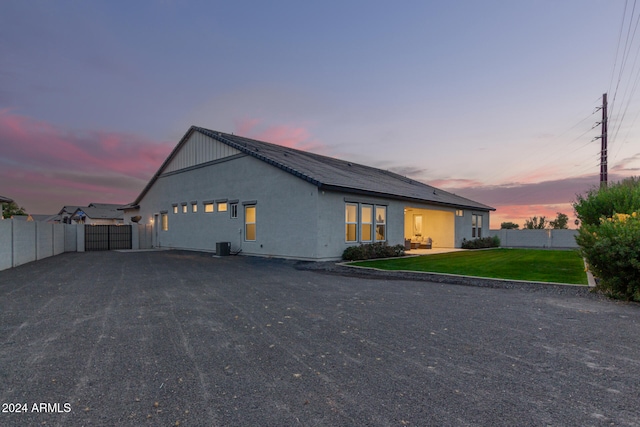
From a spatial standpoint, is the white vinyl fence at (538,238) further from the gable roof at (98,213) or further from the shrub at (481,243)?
the gable roof at (98,213)

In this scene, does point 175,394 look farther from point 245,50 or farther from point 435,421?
point 245,50

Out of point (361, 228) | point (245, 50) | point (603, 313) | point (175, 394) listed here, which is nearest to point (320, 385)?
point (175, 394)

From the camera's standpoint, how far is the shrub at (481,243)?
23.7 m

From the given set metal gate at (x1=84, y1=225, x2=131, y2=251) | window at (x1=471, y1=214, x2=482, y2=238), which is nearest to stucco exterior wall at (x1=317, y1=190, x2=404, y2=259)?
window at (x1=471, y1=214, x2=482, y2=238)

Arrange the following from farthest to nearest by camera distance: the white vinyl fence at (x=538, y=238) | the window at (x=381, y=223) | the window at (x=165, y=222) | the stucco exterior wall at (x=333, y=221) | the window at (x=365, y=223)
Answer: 1. the white vinyl fence at (x=538, y=238)
2. the window at (x=165, y=222)
3. the window at (x=381, y=223)
4. the window at (x=365, y=223)
5. the stucco exterior wall at (x=333, y=221)

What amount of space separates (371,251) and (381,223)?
2322 millimetres

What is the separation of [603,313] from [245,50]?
16919 millimetres

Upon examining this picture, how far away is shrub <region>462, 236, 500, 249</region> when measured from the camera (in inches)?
932

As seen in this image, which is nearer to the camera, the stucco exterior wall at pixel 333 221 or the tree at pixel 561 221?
the stucco exterior wall at pixel 333 221

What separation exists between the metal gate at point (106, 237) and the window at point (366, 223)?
18.9 metres

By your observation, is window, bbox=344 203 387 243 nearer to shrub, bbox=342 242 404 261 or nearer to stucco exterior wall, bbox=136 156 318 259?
shrub, bbox=342 242 404 261

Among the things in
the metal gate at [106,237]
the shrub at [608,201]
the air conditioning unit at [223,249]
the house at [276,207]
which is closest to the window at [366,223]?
the house at [276,207]

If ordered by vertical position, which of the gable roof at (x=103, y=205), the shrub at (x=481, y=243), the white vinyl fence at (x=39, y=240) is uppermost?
the gable roof at (x=103, y=205)

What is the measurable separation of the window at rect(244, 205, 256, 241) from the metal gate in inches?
513
